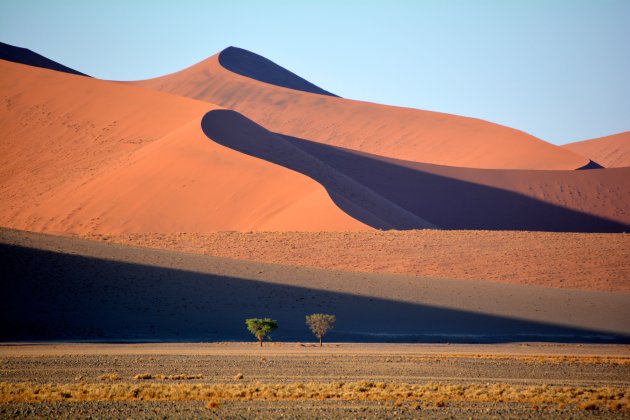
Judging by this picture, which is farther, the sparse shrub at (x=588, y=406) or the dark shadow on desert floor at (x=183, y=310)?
the dark shadow on desert floor at (x=183, y=310)

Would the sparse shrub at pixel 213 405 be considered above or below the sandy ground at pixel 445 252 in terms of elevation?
below

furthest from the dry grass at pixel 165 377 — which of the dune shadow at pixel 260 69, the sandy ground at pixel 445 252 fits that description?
the dune shadow at pixel 260 69

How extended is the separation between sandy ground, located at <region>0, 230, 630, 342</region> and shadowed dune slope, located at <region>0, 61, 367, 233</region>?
29.8 ft

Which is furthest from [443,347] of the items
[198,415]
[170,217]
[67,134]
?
[67,134]

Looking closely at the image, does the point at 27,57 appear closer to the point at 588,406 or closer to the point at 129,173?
the point at 129,173

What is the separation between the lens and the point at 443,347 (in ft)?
88.0

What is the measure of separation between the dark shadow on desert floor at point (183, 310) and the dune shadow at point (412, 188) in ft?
75.6

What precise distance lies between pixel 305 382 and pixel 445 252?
2477cm

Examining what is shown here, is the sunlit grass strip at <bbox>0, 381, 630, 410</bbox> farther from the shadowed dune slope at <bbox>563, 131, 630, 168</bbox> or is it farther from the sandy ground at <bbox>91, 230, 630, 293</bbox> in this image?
the shadowed dune slope at <bbox>563, 131, 630, 168</bbox>

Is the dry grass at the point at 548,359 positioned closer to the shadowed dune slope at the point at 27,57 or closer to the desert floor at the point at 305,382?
the desert floor at the point at 305,382

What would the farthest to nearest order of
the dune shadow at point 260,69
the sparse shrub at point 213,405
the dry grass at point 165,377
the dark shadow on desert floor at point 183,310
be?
the dune shadow at point 260,69, the dark shadow on desert floor at point 183,310, the dry grass at point 165,377, the sparse shrub at point 213,405

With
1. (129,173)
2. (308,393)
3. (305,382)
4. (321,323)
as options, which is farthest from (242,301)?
(129,173)

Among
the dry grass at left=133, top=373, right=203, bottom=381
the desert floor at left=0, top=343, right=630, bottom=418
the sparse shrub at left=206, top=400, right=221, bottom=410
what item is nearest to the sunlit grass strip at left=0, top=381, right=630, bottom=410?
the desert floor at left=0, top=343, right=630, bottom=418

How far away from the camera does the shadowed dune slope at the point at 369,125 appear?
87.2m
